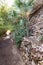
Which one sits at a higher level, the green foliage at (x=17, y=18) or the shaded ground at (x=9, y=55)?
the green foliage at (x=17, y=18)

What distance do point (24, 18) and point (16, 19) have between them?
Result: 5.58ft

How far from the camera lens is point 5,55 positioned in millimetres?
9031

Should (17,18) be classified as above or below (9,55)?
above

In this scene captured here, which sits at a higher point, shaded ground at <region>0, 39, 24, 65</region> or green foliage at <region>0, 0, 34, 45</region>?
green foliage at <region>0, 0, 34, 45</region>

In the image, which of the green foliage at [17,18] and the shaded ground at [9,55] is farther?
the green foliage at [17,18]

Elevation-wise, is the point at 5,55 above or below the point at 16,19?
below

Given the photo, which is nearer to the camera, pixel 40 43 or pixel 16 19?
pixel 40 43

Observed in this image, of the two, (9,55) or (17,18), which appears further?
(17,18)

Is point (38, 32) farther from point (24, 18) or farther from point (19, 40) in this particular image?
point (24, 18)

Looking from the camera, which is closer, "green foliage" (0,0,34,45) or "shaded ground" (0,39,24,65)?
"shaded ground" (0,39,24,65)

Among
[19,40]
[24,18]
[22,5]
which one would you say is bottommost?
[19,40]

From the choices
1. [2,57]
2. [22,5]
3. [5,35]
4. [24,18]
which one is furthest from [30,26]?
[5,35]

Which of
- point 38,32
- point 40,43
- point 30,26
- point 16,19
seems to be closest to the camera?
point 40,43

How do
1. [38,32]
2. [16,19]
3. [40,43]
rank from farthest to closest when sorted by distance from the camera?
[16,19], [38,32], [40,43]
